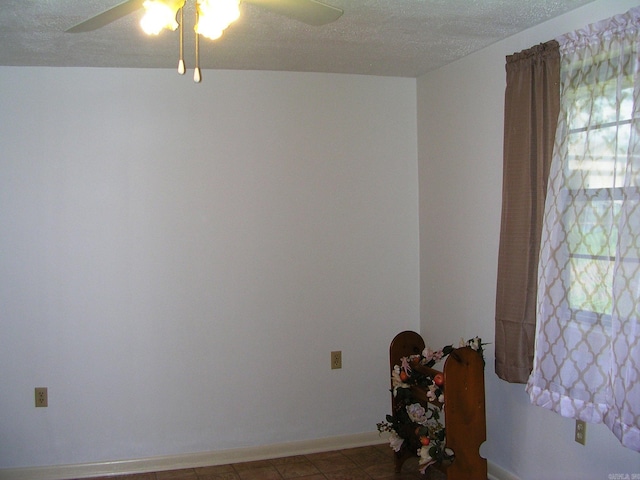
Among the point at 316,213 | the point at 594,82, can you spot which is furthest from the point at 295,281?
the point at 594,82

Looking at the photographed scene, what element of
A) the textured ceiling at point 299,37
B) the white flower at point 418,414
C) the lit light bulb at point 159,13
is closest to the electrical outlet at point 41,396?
the textured ceiling at point 299,37

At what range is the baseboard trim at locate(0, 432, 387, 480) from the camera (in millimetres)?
3521

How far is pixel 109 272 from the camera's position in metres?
3.64

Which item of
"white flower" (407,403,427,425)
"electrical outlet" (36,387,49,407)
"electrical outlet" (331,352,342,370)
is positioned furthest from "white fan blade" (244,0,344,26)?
"electrical outlet" (36,387,49,407)

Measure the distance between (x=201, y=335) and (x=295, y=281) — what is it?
2.11 feet

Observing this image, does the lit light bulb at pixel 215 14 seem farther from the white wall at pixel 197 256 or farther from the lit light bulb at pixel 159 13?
the white wall at pixel 197 256

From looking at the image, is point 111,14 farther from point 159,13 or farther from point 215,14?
point 215,14

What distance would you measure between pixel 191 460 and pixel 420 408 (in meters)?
1.38

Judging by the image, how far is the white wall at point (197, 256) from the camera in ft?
11.7

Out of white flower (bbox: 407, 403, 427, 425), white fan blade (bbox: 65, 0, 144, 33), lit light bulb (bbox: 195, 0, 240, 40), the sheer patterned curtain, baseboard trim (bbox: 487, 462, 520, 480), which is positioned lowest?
baseboard trim (bbox: 487, 462, 520, 480)

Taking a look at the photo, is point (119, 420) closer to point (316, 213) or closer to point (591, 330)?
point (316, 213)

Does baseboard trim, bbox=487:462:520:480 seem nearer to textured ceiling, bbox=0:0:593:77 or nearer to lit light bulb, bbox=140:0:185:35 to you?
textured ceiling, bbox=0:0:593:77

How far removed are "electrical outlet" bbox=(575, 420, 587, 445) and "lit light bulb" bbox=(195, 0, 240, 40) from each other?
2173 mm

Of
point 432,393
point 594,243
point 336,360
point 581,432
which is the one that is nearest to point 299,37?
point 594,243
